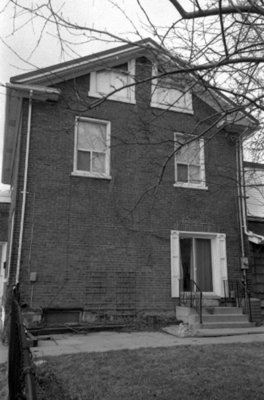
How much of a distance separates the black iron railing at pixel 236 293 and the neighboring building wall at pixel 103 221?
1.09ft

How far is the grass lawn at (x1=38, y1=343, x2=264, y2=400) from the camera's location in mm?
5152

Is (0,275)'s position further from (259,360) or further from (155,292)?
(259,360)

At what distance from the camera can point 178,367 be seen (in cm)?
640

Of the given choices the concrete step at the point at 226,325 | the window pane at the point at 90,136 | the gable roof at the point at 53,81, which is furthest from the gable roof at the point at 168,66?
the concrete step at the point at 226,325

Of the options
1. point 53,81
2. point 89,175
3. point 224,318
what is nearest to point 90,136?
point 89,175

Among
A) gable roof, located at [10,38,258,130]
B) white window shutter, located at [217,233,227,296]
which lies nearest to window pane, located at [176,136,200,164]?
gable roof, located at [10,38,258,130]

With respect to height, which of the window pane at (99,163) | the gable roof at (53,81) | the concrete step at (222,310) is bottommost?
the concrete step at (222,310)

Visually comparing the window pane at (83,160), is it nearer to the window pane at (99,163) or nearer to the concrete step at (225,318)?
the window pane at (99,163)

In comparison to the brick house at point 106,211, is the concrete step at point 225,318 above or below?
below

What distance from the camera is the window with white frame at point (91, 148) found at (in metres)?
12.8

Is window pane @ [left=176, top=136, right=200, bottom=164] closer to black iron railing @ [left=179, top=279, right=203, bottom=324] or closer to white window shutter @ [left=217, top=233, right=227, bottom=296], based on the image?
white window shutter @ [left=217, top=233, right=227, bottom=296]

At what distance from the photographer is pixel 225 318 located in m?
12.0

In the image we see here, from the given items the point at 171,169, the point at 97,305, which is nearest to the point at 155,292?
the point at 97,305

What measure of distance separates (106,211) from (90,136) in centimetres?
239
